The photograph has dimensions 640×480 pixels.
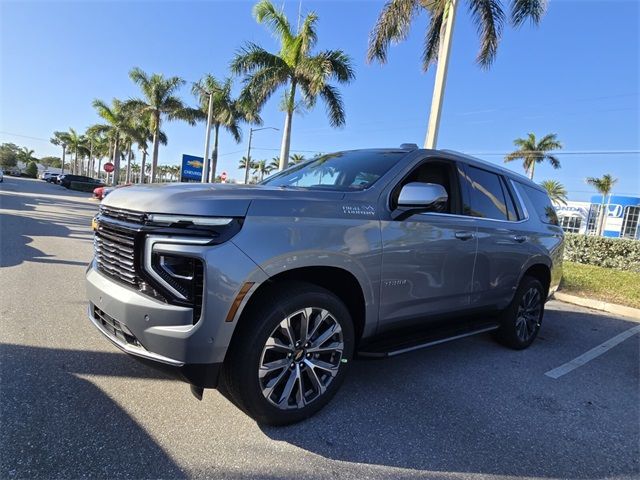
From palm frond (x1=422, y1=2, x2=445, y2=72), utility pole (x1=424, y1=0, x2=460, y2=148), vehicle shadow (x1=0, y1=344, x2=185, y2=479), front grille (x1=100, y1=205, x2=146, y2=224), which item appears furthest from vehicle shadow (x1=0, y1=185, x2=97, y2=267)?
palm frond (x1=422, y1=2, x2=445, y2=72)

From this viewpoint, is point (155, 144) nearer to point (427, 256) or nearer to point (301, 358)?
point (427, 256)

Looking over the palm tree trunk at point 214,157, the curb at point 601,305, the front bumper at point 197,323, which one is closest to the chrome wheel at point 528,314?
the curb at point 601,305

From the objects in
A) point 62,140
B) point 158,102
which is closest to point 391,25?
point 158,102

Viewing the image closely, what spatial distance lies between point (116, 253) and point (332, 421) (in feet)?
5.95

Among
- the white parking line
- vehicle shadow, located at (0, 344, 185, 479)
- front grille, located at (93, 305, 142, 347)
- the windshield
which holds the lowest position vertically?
vehicle shadow, located at (0, 344, 185, 479)

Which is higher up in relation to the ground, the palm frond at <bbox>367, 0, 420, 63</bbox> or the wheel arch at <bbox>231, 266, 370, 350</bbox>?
the palm frond at <bbox>367, 0, 420, 63</bbox>

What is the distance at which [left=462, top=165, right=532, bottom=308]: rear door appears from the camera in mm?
3939

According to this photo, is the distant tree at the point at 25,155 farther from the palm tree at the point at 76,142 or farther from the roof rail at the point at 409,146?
the roof rail at the point at 409,146

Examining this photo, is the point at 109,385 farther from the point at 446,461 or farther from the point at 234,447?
the point at 446,461

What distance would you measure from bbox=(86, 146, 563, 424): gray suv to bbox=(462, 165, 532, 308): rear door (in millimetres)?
29

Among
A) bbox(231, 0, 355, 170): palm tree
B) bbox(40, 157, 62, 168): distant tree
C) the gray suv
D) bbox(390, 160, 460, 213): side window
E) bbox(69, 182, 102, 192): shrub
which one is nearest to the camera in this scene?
the gray suv

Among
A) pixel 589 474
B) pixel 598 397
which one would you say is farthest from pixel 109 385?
pixel 598 397

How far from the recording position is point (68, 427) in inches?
98.8

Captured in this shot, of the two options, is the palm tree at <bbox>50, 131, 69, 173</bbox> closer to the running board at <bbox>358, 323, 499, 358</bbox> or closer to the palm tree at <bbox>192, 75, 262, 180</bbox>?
the palm tree at <bbox>192, 75, 262, 180</bbox>
